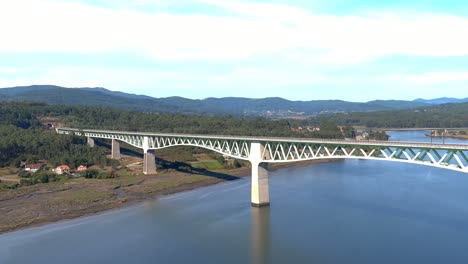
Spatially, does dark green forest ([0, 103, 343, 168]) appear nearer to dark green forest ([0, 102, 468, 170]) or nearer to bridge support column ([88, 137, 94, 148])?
dark green forest ([0, 102, 468, 170])

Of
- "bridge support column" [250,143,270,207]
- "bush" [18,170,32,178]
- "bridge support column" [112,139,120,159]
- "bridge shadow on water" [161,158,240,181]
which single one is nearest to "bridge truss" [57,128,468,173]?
"bridge support column" [250,143,270,207]

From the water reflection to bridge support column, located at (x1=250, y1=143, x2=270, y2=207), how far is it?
992 millimetres

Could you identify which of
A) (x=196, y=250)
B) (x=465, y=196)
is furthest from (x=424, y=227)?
(x=196, y=250)

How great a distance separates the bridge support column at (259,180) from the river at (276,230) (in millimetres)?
1077

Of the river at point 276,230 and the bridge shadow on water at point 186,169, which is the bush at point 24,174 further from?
the river at point 276,230

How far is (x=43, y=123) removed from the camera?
106188 mm

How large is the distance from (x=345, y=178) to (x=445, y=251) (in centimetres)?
3011

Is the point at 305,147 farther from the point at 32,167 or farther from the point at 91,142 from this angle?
the point at 91,142

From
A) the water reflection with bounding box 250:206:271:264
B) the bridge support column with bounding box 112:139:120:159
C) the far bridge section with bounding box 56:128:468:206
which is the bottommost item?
the water reflection with bounding box 250:206:271:264

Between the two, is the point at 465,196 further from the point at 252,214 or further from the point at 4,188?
the point at 4,188

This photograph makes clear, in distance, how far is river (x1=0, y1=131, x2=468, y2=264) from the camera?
3064 centimetres

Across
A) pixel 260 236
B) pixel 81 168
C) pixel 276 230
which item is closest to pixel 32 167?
pixel 81 168

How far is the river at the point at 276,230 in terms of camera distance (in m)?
30.6

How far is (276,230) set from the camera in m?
36.0
